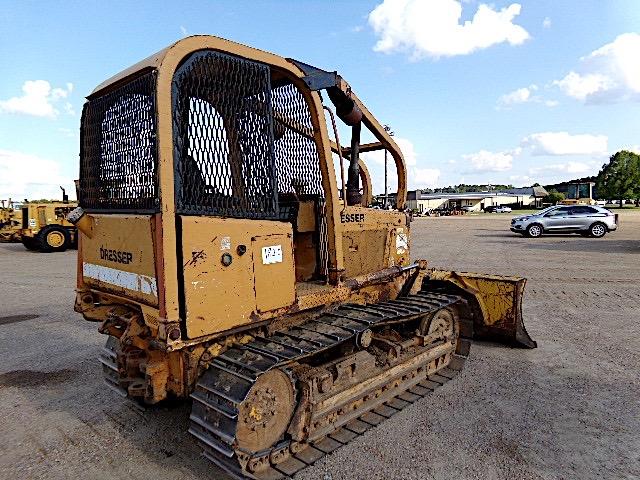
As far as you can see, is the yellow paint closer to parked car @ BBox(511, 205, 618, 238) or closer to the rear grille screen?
the rear grille screen

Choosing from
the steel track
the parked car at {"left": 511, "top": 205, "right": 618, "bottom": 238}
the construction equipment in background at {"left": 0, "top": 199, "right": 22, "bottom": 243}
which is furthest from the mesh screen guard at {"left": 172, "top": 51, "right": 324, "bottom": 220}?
the construction equipment in background at {"left": 0, "top": 199, "right": 22, "bottom": 243}

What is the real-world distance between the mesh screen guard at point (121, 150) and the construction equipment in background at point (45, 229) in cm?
1720

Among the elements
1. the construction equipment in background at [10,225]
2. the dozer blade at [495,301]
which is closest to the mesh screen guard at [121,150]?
the dozer blade at [495,301]

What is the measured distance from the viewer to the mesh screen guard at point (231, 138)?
10.1ft

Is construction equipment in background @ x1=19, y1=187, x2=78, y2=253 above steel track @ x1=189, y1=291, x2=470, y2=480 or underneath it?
above

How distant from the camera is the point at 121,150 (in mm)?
3543

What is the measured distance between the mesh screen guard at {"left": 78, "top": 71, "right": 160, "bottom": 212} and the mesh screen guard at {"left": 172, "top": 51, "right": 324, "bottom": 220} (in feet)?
0.73

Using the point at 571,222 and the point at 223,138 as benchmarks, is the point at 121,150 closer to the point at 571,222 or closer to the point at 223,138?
the point at 223,138

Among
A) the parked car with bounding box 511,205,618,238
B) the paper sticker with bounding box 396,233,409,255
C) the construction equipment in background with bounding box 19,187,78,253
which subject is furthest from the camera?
the parked car with bounding box 511,205,618,238

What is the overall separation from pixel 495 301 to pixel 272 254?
374 cm

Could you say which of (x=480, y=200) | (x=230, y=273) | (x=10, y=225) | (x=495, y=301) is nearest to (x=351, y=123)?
(x=230, y=273)

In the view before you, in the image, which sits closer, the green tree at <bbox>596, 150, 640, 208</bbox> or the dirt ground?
the dirt ground

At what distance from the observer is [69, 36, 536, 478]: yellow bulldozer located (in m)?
2.99

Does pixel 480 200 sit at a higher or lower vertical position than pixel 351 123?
higher
